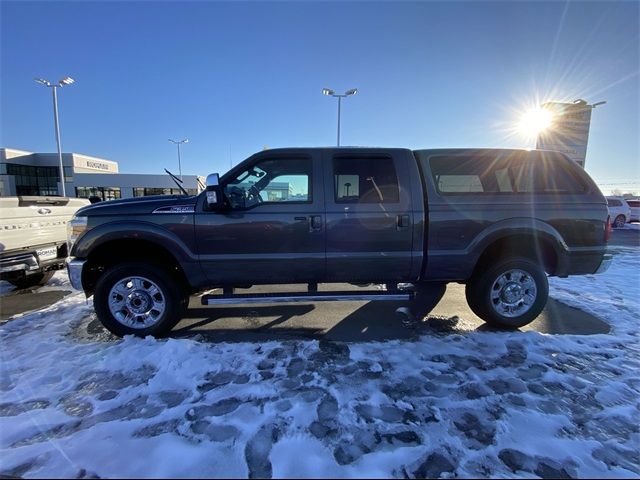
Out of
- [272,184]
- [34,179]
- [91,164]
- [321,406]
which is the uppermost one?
[91,164]

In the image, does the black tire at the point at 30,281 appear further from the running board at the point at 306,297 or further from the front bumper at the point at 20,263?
the running board at the point at 306,297

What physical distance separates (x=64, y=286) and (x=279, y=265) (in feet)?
16.0

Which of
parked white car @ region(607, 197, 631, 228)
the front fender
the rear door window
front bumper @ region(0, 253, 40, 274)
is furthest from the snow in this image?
parked white car @ region(607, 197, 631, 228)

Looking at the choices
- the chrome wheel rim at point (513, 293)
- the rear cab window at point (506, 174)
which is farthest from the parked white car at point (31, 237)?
the chrome wheel rim at point (513, 293)

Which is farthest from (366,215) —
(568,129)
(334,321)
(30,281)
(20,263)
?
(568,129)

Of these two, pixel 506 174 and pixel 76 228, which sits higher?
pixel 506 174

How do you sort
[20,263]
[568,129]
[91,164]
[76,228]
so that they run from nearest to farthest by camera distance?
[76,228], [20,263], [568,129], [91,164]

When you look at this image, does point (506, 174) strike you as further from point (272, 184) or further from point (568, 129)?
point (568, 129)

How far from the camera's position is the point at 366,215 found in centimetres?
378

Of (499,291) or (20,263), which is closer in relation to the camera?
(499,291)

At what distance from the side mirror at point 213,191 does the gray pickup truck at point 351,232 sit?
1cm

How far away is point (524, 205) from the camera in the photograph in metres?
3.93

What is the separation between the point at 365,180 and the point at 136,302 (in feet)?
9.97

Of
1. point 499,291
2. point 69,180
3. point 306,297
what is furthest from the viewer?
point 69,180
